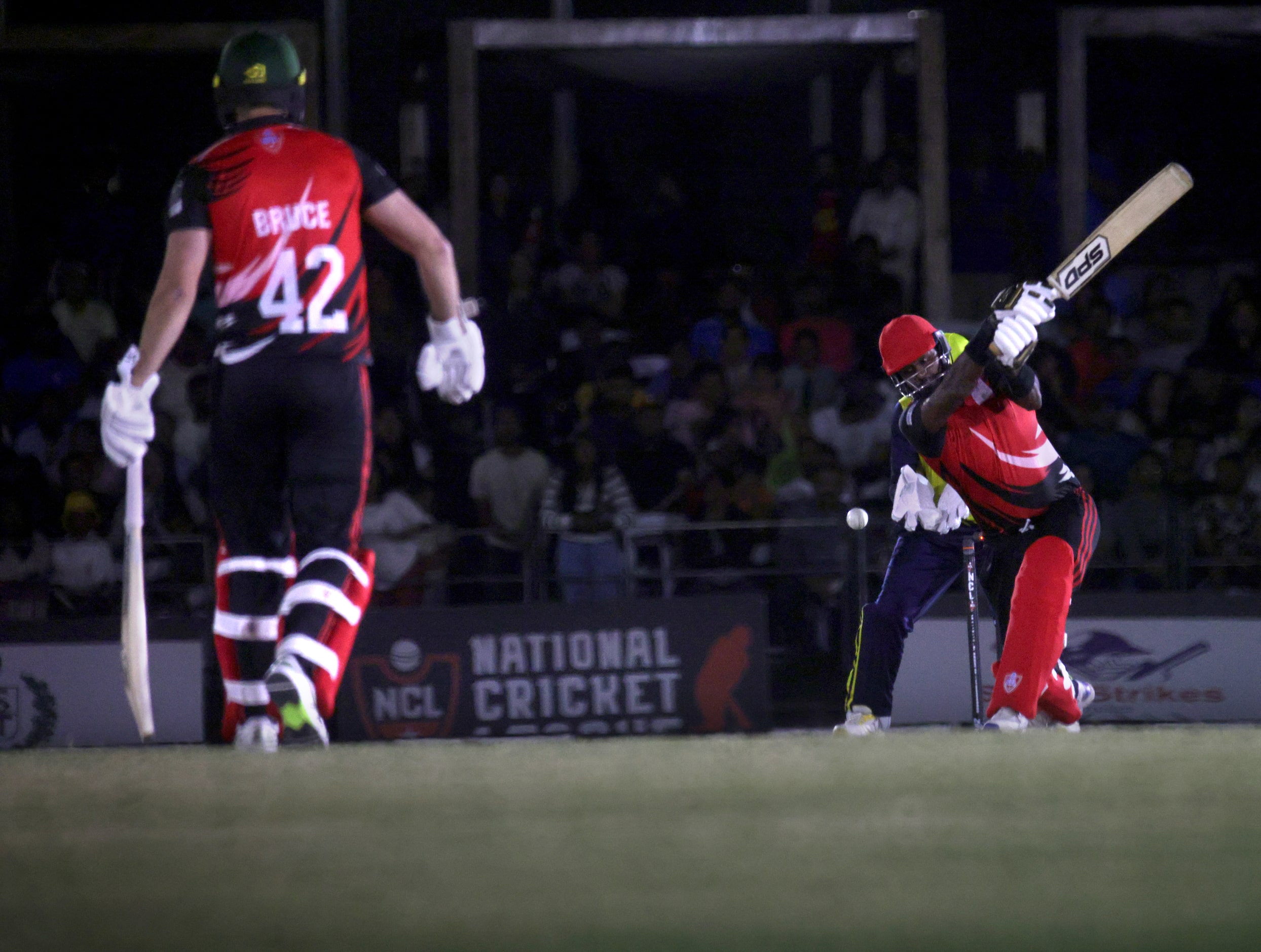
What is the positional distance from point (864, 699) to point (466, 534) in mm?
3702

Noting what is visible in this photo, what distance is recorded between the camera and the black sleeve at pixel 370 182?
4.86 meters

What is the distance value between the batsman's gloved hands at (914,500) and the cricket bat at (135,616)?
3674 mm

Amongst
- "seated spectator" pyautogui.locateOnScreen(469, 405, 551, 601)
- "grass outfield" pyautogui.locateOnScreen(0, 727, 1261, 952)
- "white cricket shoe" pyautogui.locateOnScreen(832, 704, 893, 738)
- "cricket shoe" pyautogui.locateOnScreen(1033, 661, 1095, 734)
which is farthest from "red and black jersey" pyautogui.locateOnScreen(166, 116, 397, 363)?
"seated spectator" pyautogui.locateOnScreen(469, 405, 551, 601)

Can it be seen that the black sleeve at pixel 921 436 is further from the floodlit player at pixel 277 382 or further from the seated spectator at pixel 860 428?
the seated spectator at pixel 860 428

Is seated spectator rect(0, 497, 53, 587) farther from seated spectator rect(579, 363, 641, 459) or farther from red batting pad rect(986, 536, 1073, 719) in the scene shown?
red batting pad rect(986, 536, 1073, 719)

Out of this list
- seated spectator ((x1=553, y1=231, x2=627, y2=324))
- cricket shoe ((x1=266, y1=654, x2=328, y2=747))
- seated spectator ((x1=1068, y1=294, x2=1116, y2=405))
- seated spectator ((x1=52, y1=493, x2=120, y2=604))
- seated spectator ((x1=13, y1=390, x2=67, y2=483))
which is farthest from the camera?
seated spectator ((x1=553, y1=231, x2=627, y2=324))

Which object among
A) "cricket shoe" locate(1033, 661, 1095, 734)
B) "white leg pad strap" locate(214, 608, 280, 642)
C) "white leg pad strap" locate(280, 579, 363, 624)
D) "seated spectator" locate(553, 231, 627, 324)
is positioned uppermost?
"seated spectator" locate(553, 231, 627, 324)

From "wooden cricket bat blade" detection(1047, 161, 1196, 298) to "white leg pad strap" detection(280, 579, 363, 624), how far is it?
297cm

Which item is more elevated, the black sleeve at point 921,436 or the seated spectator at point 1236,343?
the seated spectator at point 1236,343

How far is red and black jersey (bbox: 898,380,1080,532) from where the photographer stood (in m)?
6.43

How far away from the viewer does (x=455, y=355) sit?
505 cm

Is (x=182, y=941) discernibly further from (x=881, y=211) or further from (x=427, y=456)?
(x=881, y=211)

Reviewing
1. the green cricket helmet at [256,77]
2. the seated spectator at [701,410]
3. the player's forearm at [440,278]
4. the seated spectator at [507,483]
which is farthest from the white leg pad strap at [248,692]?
the seated spectator at [701,410]

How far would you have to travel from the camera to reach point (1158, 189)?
6.26m
